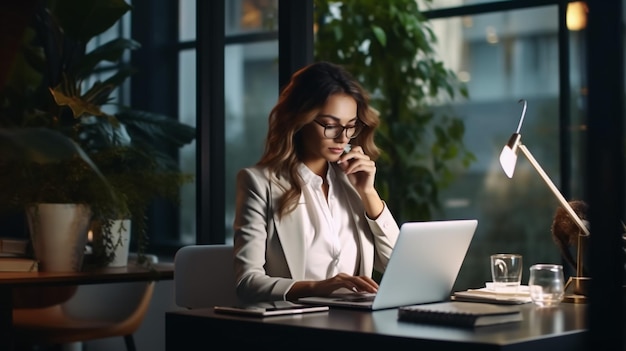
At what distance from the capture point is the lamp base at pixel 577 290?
263 centimetres

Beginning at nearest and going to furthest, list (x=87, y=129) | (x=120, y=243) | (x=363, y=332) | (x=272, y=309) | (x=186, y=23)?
(x=363, y=332), (x=272, y=309), (x=120, y=243), (x=87, y=129), (x=186, y=23)

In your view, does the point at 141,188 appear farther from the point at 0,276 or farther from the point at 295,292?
the point at 295,292

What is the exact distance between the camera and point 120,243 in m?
4.17

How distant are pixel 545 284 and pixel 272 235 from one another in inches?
34.9

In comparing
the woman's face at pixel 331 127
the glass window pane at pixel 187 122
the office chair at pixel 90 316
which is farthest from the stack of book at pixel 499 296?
the glass window pane at pixel 187 122

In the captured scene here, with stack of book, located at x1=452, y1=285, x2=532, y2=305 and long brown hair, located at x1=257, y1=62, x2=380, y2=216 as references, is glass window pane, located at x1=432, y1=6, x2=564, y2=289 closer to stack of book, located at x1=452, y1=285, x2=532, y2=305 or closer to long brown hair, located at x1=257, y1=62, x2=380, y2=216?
long brown hair, located at x1=257, y1=62, x2=380, y2=216

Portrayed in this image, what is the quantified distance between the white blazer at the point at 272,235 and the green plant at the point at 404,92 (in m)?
1.88

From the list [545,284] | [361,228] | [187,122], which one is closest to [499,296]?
[545,284]

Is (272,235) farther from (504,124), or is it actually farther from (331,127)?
(504,124)

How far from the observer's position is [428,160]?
507 centimetres

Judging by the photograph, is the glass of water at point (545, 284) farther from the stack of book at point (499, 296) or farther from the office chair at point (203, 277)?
the office chair at point (203, 277)

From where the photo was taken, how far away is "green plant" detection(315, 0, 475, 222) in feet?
16.3

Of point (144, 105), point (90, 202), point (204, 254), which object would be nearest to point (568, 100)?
point (204, 254)

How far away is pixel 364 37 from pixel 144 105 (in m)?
1.56
